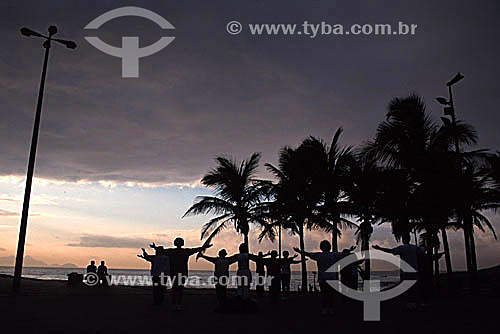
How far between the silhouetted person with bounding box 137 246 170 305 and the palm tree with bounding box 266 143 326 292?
14384mm

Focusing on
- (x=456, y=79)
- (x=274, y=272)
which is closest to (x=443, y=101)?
(x=456, y=79)

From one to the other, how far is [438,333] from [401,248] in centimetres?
421

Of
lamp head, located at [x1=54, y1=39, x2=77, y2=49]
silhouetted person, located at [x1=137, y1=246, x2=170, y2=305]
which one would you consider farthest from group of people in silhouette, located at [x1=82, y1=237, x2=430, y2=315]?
lamp head, located at [x1=54, y1=39, x2=77, y2=49]

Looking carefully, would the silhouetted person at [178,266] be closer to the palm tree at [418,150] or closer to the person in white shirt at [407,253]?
the person in white shirt at [407,253]

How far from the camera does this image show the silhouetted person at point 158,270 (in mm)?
12320

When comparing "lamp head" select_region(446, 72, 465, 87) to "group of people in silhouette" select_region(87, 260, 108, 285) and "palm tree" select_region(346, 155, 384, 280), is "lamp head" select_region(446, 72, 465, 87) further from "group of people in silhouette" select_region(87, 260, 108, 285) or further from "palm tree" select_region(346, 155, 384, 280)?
"group of people in silhouette" select_region(87, 260, 108, 285)

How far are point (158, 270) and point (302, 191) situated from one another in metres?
15.9

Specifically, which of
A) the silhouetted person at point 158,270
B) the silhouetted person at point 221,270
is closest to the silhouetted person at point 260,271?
the silhouetted person at point 221,270

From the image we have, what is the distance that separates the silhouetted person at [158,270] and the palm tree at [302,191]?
14384 mm

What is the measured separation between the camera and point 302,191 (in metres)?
27.3

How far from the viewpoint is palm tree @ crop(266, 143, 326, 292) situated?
27016 mm

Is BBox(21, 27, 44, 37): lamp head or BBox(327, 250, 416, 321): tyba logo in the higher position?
BBox(21, 27, 44, 37): lamp head

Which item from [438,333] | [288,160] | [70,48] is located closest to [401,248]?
[438,333]

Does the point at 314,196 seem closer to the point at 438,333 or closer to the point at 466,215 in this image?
the point at 466,215
